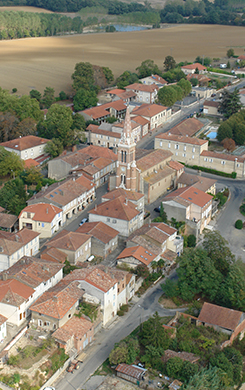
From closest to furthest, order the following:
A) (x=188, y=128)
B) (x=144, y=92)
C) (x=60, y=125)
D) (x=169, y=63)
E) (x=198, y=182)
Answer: (x=198, y=182) → (x=60, y=125) → (x=188, y=128) → (x=144, y=92) → (x=169, y=63)

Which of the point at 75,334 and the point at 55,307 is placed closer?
the point at 75,334

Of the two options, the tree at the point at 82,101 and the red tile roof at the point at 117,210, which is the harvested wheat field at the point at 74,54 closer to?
the tree at the point at 82,101

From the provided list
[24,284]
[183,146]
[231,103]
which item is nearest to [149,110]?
[231,103]

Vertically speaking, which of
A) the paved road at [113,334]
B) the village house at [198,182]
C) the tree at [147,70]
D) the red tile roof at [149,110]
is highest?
the tree at [147,70]

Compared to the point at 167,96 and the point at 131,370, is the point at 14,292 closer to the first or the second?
the point at 131,370

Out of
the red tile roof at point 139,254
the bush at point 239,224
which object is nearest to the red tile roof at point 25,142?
the red tile roof at point 139,254

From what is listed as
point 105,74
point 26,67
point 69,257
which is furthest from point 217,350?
point 26,67

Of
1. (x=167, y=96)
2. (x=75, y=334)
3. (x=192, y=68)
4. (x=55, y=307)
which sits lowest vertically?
(x=75, y=334)
